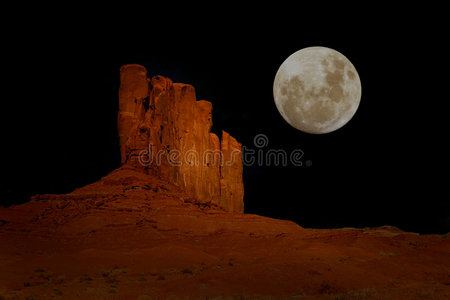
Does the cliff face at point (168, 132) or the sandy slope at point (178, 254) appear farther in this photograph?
the cliff face at point (168, 132)

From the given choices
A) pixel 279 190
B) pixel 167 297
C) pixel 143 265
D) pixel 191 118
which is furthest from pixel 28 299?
pixel 279 190

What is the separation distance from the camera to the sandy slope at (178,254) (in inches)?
607

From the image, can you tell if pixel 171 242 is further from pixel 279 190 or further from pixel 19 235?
pixel 279 190

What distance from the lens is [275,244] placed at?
91.6ft

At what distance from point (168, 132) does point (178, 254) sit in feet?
61.0

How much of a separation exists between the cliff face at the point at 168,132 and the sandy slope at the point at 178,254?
2869 mm

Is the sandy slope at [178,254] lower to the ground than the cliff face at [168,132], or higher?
lower

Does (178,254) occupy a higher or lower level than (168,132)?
lower

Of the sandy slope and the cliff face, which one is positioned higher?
the cliff face

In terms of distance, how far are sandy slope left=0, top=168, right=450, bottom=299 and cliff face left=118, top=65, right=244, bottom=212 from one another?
2.87m

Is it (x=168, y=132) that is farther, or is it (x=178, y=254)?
(x=168, y=132)

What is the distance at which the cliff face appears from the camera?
35.7 meters

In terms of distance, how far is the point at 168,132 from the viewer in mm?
39062

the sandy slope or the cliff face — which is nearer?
the sandy slope
